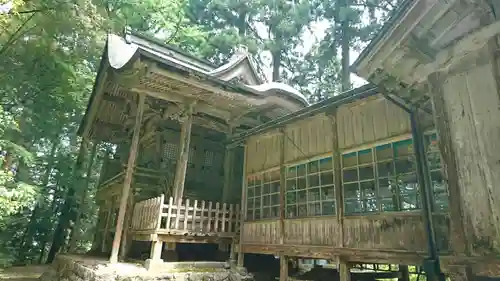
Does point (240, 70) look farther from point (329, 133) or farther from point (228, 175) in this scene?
point (329, 133)

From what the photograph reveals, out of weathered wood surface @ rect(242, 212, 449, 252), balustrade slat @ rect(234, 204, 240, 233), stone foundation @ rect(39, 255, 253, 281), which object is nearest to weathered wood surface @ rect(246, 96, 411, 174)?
balustrade slat @ rect(234, 204, 240, 233)

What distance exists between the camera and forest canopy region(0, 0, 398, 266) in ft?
42.0

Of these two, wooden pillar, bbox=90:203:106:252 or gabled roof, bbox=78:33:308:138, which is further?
wooden pillar, bbox=90:203:106:252

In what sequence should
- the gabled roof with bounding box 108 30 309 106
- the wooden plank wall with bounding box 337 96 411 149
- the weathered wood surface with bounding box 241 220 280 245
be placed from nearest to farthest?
the wooden plank wall with bounding box 337 96 411 149 < the weathered wood surface with bounding box 241 220 280 245 < the gabled roof with bounding box 108 30 309 106

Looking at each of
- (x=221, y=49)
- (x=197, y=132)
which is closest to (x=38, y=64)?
(x=197, y=132)

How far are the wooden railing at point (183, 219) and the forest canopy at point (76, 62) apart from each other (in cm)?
468

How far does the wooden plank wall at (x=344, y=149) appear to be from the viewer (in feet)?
21.1

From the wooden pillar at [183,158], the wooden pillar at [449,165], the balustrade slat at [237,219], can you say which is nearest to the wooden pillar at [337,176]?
the wooden pillar at [449,165]

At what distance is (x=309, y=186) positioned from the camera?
9055 mm

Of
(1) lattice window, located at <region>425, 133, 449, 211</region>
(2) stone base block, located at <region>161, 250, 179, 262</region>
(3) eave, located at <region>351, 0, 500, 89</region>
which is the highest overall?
(3) eave, located at <region>351, 0, 500, 89</region>

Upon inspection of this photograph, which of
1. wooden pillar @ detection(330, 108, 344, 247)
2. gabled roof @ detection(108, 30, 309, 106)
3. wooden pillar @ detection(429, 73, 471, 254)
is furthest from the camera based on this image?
gabled roof @ detection(108, 30, 309, 106)

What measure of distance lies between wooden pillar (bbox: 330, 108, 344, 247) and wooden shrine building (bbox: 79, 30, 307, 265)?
10.7ft

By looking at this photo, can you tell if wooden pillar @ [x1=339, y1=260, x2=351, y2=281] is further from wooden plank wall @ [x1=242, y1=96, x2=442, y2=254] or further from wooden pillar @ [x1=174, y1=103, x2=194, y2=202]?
wooden pillar @ [x1=174, y1=103, x2=194, y2=202]

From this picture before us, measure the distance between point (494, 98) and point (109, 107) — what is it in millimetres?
13741
